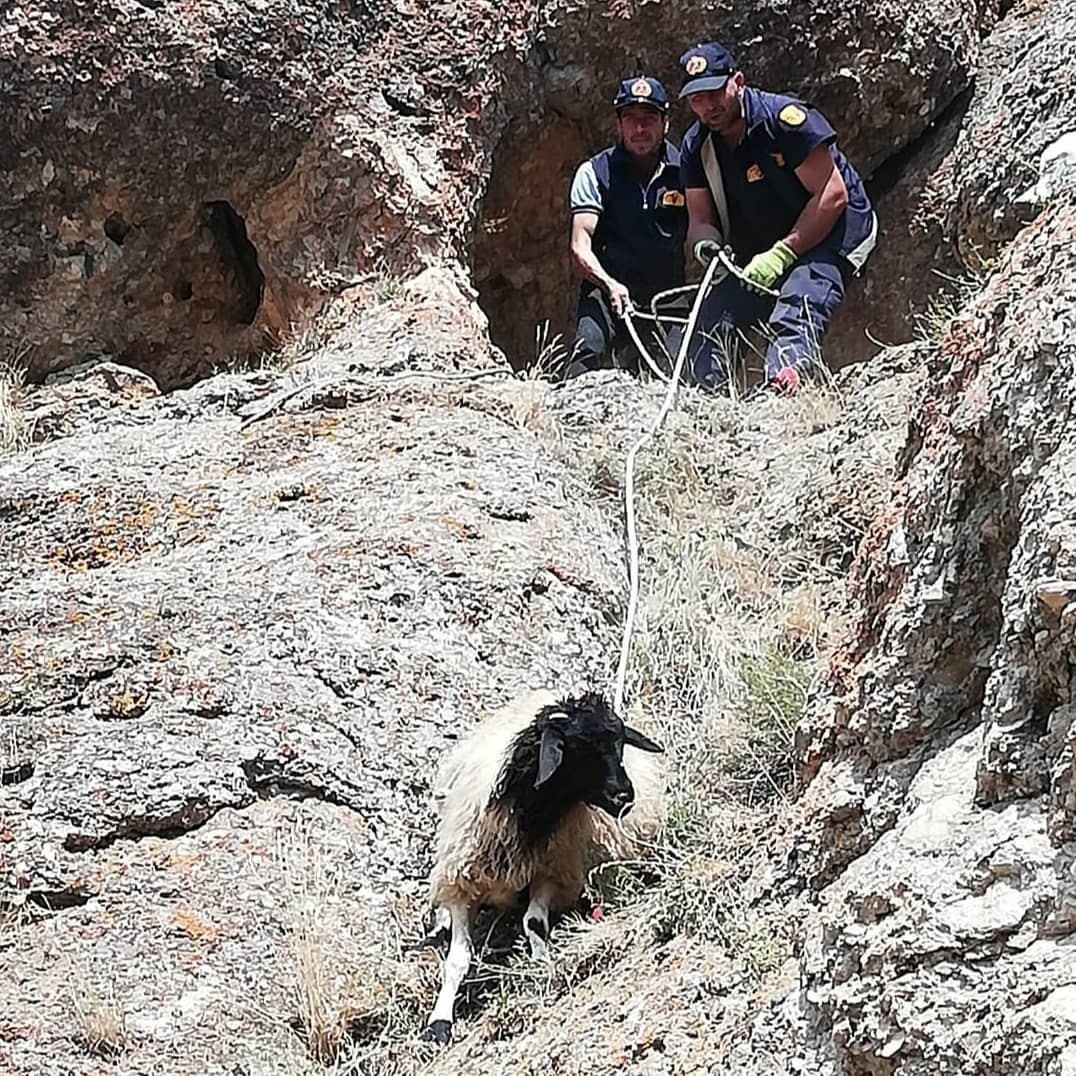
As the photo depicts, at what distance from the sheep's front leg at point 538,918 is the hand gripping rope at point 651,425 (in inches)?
33.2

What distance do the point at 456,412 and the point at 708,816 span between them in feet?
9.19

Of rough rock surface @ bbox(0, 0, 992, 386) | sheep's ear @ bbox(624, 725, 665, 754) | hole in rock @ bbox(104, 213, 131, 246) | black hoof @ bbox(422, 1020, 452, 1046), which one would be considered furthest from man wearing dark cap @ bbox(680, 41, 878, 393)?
black hoof @ bbox(422, 1020, 452, 1046)

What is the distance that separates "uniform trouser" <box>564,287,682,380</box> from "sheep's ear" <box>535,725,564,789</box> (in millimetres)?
3808

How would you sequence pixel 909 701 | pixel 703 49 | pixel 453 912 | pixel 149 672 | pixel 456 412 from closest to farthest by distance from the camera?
1. pixel 909 701
2. pixel 453 912
3. pixel 149 672
4. pixel 456 412
5. pixel 703 49

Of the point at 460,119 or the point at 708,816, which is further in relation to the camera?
the point at 460,119

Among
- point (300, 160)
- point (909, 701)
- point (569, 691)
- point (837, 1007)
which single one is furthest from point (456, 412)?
point (837, 1007)

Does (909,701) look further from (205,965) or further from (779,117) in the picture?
(779,117)

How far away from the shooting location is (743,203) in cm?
802

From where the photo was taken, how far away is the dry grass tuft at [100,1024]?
14.1 ft

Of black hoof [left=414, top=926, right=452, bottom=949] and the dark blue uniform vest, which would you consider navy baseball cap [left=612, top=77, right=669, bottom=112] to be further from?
black hoof [left=414, top=926, right=452, bottom=949]

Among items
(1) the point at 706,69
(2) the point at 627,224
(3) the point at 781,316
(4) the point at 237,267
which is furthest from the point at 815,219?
(4) the point at 237,267

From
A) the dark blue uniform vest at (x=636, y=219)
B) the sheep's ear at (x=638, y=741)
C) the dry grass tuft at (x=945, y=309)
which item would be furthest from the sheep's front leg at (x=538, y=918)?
the dark blue uniform vest at (x=636, y=219)

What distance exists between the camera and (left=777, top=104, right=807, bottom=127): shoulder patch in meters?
7.73

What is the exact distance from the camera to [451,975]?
4.40 metres
